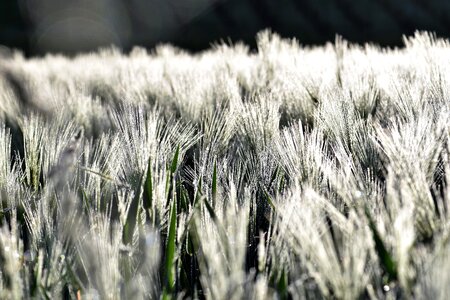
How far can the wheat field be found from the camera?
456mm

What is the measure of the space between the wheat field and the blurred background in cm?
265

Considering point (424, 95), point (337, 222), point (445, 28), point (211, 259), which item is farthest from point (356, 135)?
point (445, 28)

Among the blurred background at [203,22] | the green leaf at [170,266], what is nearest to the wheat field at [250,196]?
the green leaf at [170,266]

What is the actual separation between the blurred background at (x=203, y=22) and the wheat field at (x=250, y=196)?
2647 millimetres

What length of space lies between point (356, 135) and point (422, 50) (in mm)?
419

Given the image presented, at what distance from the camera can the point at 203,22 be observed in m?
4.24

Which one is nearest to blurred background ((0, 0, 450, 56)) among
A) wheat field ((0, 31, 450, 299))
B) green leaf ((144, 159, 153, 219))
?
wheat field ((0, 31, 450, 299))

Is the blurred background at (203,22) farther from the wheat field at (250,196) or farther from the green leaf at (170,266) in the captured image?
the green leaf at (170,266)

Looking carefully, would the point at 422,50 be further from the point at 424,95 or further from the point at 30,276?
the point at 30,276

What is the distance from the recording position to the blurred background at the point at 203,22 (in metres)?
3.65

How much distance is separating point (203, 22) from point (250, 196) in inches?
148

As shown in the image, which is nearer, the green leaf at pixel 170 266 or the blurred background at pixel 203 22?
the green leaf at pixel 170 266

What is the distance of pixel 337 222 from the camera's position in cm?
51

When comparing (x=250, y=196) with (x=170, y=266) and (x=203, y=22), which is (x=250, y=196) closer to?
(x=170, y=266)
